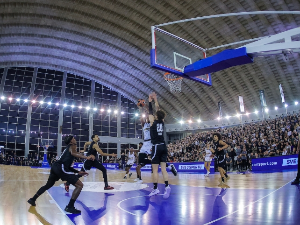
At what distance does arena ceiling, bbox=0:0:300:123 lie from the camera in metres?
27.2

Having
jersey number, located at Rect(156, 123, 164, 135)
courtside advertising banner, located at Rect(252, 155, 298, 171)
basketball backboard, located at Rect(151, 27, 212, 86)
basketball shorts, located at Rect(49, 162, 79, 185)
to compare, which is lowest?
courtside advertising banner, located at Rect(252, 155, 298, 171)

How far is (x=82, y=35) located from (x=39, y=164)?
1865 centimetres

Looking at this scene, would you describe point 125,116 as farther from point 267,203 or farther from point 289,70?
point 267,203

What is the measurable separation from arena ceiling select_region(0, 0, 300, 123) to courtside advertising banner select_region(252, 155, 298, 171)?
17.4 meters

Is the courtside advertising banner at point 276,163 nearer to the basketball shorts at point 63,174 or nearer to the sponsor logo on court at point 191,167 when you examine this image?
the sponsor logo on court at point 191,167

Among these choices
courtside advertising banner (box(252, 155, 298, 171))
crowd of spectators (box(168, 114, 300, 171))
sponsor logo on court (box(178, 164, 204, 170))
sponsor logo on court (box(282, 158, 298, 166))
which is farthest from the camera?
sponsor logo on court (box(178, 164, 204, 170))

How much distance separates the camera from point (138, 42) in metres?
32.7

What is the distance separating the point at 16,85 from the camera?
37.1 meters

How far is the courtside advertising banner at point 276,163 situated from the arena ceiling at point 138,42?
17358mm

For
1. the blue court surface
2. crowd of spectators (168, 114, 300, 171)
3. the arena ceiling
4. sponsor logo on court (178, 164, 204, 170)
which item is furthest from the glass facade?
the blue court surface

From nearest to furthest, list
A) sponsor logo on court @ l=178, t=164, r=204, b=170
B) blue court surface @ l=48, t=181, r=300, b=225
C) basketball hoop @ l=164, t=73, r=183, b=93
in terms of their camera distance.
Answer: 1. blue court surface @ l=48, t=181, r=300, b=225
2. basketball hoop @ l=164, t=73, r=183, b=93
3. sponsor logo on court @ l=178, t=164, r=204, b=170

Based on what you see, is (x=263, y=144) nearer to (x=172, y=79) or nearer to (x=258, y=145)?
(x=258, y=145)

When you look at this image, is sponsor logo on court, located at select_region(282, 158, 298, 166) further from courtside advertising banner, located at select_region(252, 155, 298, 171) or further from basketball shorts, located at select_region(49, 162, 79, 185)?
basketball shorts, located at select_region(49, 162, 79, 185)

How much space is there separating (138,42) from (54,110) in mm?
17595
